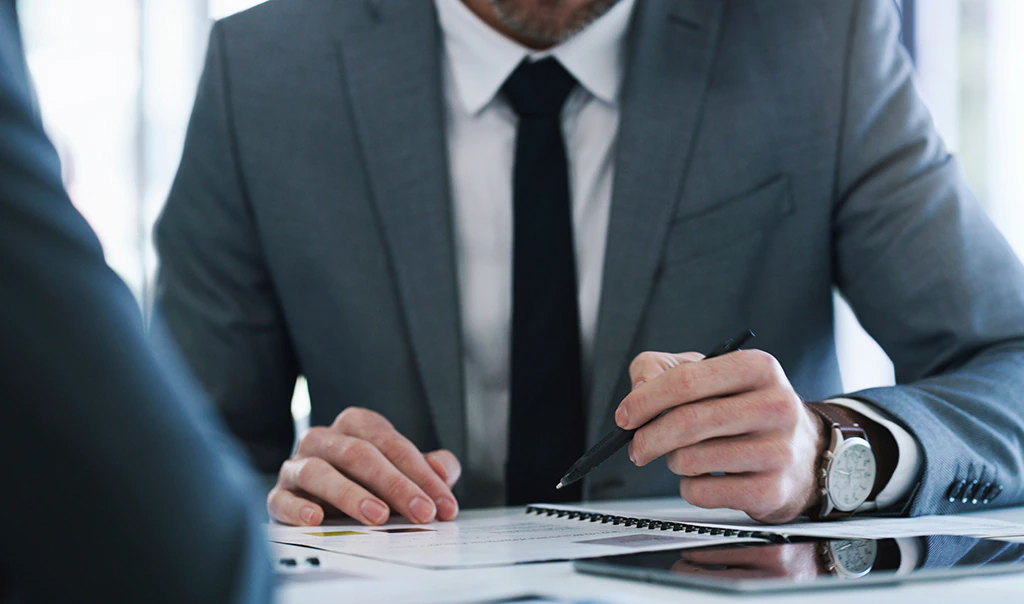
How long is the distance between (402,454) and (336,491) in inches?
3.0

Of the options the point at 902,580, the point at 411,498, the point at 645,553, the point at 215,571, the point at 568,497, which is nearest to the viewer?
the point at 215,571

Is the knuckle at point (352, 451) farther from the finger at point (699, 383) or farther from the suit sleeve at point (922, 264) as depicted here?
the suit sleeve at point (922, 264)

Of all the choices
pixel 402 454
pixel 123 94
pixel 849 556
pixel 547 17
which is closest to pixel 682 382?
pixel 849 556

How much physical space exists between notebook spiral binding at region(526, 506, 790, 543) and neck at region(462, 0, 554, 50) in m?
0.77

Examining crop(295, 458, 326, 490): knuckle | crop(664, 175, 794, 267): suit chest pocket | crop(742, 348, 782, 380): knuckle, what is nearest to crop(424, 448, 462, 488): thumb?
crop(295, 458, 326, 490): knuckle

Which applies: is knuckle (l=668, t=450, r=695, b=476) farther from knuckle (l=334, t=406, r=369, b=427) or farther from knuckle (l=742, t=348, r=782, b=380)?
knuckle (l=334, t=406, r=369, b=427)

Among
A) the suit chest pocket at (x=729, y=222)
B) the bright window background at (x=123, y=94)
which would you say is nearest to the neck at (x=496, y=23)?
the suit chest pocket at (x=729, y=222)

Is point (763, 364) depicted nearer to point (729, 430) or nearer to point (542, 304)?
point (729, 430)

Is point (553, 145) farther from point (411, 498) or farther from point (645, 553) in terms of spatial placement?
point (645, 553)

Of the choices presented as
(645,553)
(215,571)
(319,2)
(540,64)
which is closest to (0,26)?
(215,571)

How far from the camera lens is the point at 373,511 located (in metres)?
0.87

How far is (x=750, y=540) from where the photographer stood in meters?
0.65

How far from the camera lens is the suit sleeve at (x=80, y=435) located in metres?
0.27

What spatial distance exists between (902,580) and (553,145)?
0.96 metres
